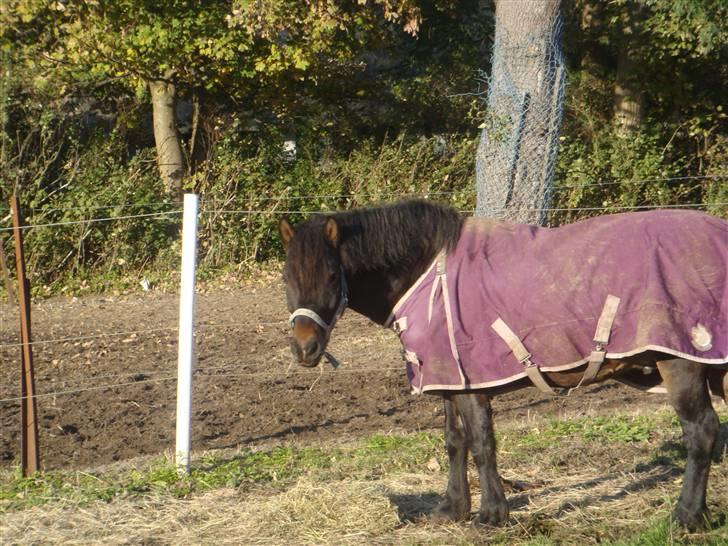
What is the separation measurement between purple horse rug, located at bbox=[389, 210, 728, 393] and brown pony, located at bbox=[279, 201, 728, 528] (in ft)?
0.40

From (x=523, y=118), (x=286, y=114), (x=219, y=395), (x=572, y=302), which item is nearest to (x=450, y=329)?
(x=572, y=302)

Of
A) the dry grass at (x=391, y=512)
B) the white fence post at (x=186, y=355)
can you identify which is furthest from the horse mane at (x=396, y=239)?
the white fence post at (x=186, y=355)

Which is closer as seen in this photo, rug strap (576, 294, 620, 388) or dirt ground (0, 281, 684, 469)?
rug strap (576, 294, 620, 388)

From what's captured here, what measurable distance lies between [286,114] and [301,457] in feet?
32.2

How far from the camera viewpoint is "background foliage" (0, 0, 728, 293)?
12.8m

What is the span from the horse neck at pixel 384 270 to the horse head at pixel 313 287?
11cm

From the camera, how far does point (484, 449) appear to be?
474cm

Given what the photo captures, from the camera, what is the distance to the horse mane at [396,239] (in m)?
4.80

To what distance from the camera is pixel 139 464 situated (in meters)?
6.10

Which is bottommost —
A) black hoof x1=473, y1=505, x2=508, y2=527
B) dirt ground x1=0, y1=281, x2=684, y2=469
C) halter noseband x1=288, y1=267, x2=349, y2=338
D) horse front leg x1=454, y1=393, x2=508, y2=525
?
dirt ground x1=0, y1=281, x2=684, y2=469

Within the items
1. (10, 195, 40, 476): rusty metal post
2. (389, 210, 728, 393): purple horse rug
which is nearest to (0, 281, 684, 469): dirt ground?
(10, 195, 40, 476): rusty metal post

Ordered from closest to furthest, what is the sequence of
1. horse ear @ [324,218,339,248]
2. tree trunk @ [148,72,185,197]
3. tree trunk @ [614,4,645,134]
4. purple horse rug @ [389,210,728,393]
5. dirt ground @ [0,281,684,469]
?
purple horse rug @ [389,210,728,393] < horse ear @ [324,218,339,248] < dirt ground @ [0,281,684,469] < tree trunk @ [148,72,185,197] < tree trunk @ [614,4,645,134]

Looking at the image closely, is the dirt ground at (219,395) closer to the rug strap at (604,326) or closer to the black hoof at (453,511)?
the black hoof at (453,511)

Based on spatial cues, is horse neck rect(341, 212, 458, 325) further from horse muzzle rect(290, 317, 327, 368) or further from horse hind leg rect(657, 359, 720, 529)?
horse hind leg rect(657, 359, 720, 529)
